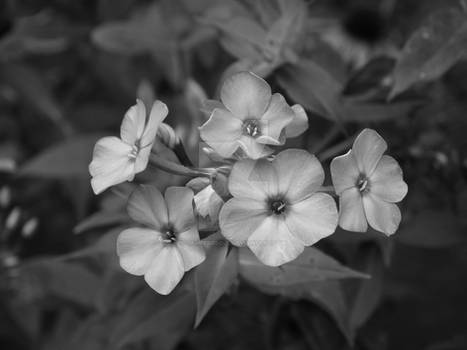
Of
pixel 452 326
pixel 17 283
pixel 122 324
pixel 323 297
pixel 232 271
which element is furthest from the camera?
pixel 452 326

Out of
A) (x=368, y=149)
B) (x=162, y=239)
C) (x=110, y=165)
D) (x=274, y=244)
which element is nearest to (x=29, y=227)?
(x=110, y=165)

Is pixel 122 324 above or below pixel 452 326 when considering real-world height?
above

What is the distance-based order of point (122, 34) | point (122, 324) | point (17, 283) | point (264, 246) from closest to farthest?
point (264, 246), point (122, 324), point (122, 34), point (17, 283)

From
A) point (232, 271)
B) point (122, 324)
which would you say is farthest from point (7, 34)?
point (232, 271)

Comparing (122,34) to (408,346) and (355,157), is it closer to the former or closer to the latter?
(355,157)

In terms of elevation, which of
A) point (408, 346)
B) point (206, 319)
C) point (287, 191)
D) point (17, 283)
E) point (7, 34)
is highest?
point (287, 191)

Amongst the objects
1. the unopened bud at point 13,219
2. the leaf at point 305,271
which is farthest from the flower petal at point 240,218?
the unopened bud at point 13,219

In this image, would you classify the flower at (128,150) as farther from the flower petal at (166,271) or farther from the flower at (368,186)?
the flower at (368,186)
